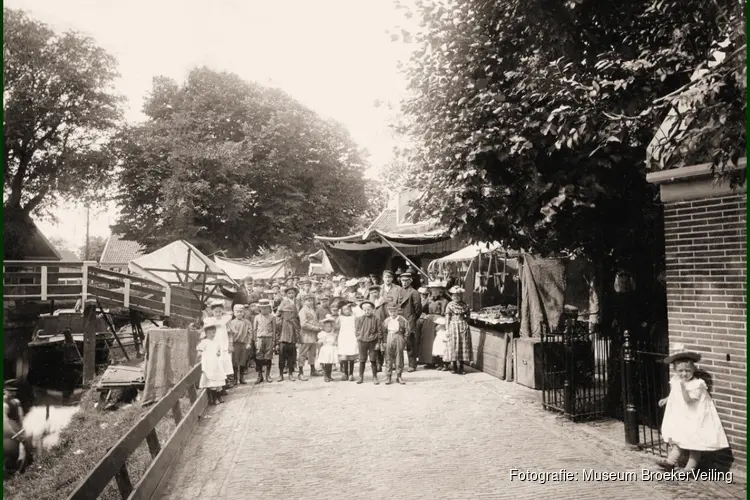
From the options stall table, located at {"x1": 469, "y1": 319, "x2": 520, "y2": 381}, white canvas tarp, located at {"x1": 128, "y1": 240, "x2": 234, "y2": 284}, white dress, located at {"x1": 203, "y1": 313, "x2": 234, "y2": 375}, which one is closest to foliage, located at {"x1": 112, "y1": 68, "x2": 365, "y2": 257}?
white canvas tarp, located at {"x1": 128, "y1": 240, "x2": 234, "y2": 284}

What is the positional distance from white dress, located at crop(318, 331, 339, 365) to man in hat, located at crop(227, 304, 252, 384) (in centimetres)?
149

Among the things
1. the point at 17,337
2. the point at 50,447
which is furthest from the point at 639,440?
the point at 17,337

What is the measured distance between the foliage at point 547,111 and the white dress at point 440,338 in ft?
11.6

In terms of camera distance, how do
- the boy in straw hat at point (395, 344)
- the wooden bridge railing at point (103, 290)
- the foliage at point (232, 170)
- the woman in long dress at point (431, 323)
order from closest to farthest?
the boy in straw hat at point (395, 344), the woman in long dress at point (431, 323), the wooden bridge railing at point (103, 290), the foliage at point (232, 170)

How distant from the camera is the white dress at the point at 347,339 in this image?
11391 mm

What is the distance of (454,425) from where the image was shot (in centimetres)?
782

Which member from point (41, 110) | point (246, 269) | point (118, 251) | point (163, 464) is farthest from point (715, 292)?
point (118, 251)

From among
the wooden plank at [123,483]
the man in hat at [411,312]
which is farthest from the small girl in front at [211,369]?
the wooden plank at [123,483]

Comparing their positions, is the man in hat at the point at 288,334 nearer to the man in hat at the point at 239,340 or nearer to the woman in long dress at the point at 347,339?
the man in hat at the point at 239,340

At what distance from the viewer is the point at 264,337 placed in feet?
36.7

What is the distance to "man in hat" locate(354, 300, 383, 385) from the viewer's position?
432 inches

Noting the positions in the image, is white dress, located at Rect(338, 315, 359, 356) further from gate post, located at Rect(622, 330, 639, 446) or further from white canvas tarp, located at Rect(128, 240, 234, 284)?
white canvas tarp, located at Rect(128, 240, 234, 284)

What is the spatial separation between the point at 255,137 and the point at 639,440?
3014 cm

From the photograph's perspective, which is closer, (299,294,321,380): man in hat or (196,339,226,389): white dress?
(196,339,226,389): white dress
